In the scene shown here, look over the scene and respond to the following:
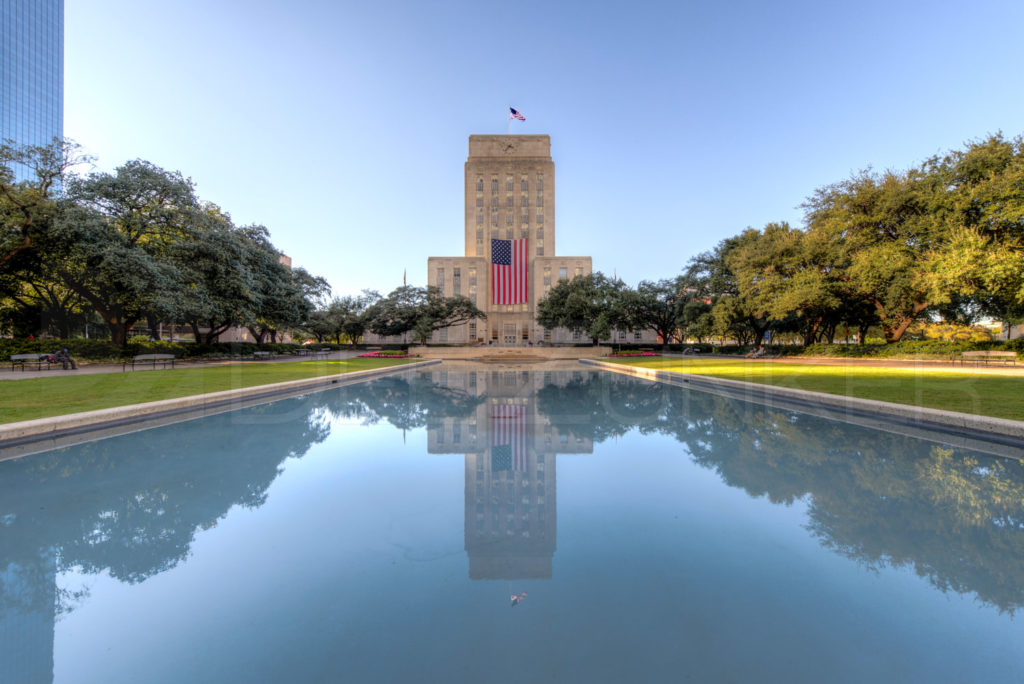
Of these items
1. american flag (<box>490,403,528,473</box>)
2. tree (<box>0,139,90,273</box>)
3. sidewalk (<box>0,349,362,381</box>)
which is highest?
tree (<box>0,139,90,273</box>)

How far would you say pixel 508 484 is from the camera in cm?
464

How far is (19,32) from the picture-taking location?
62.8 meters

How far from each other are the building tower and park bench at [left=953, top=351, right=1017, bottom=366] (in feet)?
136

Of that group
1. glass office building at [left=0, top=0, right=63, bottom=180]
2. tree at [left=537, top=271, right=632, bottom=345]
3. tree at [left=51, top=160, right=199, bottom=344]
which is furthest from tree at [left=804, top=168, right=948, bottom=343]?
glass office building at [left=0, top=0, right=63, bottom=180]

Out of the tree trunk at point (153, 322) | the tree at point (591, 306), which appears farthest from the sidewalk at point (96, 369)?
the tree at point (591, 306)

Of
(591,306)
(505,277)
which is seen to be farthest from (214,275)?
(505,277)

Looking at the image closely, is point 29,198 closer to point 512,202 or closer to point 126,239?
point 126,239

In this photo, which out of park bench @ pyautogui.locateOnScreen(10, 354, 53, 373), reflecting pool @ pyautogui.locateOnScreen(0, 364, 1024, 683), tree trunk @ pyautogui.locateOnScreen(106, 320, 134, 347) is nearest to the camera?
reflecting pool @ pyautogui.locateOnScreen(0, 364, 1024, 683)

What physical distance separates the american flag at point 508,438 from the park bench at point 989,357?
80.6 ft

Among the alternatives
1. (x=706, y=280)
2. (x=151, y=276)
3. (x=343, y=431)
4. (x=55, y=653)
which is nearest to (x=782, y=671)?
(x=55, y=653)

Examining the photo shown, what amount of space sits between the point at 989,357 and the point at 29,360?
43316mm

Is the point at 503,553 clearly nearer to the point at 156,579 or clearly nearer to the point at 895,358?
the point at 156,579

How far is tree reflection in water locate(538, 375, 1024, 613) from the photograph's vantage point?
301cm

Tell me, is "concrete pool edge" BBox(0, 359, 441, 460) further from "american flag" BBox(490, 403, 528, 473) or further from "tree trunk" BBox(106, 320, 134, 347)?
"tree trunk" BBox(106, 320, 134, 347)
